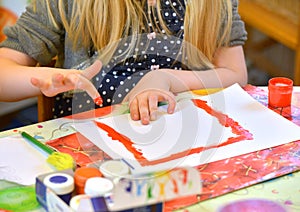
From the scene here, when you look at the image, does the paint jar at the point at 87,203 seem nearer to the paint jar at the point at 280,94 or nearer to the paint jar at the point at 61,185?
the paint jar at the point at 61,185

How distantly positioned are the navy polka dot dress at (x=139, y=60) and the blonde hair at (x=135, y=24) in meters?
0.01

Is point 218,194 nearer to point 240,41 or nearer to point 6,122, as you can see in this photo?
point 240,41

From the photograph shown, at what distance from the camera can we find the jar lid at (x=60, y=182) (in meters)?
0.75

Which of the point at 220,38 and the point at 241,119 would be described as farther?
the point at 220,38

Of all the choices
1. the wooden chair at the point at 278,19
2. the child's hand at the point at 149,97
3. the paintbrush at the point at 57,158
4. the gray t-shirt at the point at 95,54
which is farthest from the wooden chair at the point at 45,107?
the wooden chair at the point at 278,19

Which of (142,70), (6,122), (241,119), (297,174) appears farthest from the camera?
(6,122)

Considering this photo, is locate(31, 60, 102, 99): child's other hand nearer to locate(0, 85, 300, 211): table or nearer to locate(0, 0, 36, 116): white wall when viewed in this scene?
locate(0, 85, 300, 211): table

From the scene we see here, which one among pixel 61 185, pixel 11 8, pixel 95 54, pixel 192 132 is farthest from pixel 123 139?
pixel 11 8

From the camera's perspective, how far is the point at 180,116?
1.03m

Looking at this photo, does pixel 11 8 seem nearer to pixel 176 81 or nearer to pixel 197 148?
pixel 176 81

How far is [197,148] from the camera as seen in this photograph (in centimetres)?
93

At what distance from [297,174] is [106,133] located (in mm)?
301

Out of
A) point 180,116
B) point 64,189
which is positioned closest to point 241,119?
point 180,116

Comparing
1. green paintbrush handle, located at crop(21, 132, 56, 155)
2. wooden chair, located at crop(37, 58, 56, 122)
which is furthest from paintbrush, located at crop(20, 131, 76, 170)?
wooden chair, located at crop(37, 58, 56, 122)
